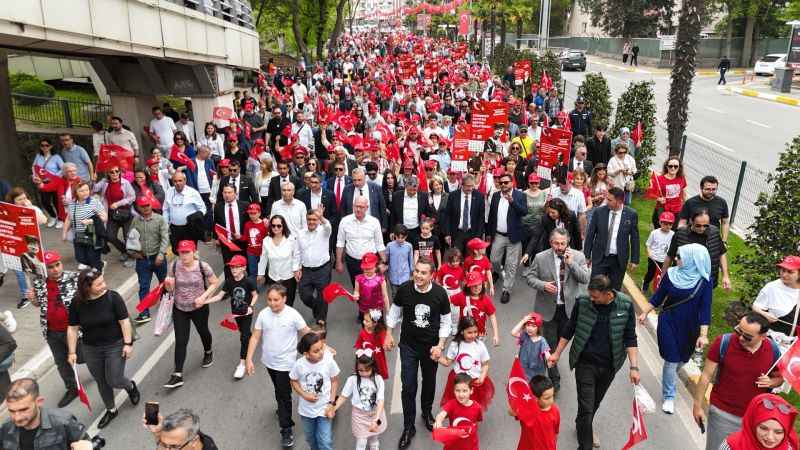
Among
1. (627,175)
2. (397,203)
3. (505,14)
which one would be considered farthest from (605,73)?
(397,203)

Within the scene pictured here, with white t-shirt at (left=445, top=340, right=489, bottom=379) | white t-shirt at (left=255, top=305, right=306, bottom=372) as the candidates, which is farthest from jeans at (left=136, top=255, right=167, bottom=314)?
white t-shirt at (left=445, top=340, right=489, bottom=379)

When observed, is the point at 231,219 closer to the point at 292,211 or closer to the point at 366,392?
the point at 292,211

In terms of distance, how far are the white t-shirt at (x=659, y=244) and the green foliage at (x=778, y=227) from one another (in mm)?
992

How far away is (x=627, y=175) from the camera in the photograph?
34.7 feet

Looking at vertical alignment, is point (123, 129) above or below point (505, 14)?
below

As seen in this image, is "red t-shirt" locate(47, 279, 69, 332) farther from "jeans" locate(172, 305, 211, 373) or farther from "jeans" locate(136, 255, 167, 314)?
"jeans" locate(136, 255, 167, 314)

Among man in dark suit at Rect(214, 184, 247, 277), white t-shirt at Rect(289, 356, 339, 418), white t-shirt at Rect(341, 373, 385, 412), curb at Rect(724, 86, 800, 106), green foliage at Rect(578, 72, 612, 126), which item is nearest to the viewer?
white t-shirt at Rect(289, 356, 339, 418)

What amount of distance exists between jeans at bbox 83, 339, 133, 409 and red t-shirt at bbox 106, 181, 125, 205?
4.00m

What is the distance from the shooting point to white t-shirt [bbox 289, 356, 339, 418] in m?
4.98

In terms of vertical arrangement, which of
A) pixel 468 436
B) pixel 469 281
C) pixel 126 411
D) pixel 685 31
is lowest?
pixel 126 411

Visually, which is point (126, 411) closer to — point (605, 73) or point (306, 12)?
point (306, 12)

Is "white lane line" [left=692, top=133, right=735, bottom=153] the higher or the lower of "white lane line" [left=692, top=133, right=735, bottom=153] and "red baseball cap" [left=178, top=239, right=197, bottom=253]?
the lower

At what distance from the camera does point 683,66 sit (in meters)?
13.5

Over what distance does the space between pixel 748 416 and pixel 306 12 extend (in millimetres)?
39047
